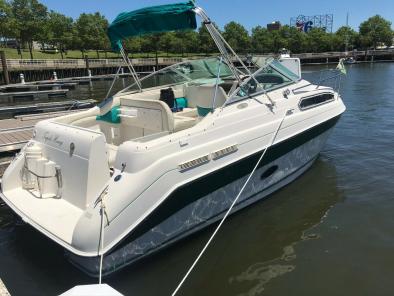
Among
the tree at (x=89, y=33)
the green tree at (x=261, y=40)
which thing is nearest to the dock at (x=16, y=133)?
the tree at (x=89, y=33)

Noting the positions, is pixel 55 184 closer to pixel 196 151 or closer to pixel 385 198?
pixel 196 151

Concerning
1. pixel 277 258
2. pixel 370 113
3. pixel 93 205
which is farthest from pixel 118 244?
pixel 370 113

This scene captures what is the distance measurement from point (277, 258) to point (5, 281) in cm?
326

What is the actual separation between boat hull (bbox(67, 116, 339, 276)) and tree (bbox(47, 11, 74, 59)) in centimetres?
4925

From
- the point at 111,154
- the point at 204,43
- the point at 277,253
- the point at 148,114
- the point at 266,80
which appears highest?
the point at 204,43

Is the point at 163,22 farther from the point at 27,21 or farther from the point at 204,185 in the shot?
the point at 27,21

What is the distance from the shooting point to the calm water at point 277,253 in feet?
14.2

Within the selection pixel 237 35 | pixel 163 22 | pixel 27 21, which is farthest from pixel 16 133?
pixel 237 35

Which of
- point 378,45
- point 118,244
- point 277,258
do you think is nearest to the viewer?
point 118,244

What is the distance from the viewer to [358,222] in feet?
18.7

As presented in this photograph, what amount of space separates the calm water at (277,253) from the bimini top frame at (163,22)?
2356 mm

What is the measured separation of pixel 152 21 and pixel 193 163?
2.10 m

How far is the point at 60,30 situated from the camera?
169ft

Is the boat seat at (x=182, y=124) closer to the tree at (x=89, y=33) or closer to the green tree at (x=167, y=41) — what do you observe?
A: the tree at (x=89, y=33)
